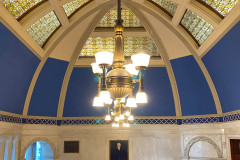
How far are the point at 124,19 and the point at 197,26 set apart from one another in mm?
2009

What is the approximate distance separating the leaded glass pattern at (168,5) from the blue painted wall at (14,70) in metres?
3.27

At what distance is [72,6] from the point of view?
5.98 metres

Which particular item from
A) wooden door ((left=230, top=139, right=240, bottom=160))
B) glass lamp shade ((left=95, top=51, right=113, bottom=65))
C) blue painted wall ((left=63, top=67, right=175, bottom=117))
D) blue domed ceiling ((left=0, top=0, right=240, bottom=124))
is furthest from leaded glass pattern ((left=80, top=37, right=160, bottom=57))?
glass lamp shade ((left=95, top=51, right=113, bottom=65))

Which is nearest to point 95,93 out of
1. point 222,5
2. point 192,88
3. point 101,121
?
Answer: point 101,121

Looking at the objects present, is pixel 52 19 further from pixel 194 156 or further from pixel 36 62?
pixel 194 156

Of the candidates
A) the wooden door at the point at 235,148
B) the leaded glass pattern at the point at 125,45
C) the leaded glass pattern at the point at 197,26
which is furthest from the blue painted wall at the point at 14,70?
the wooden door at the point at 235,148

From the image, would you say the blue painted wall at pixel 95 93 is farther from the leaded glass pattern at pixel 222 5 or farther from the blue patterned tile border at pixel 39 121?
the leaded glass pattern at pixel 222 5

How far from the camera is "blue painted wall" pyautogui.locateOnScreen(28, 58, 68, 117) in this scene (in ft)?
23.5

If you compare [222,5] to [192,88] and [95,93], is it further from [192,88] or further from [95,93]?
[95,93]

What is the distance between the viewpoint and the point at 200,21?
5.82 metres

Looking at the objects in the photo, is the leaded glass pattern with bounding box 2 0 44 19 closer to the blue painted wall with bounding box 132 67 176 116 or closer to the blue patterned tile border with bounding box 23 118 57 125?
the blue patterned tile border with bounding box 23 118 57 125

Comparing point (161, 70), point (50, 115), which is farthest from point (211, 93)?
point (50, 115)

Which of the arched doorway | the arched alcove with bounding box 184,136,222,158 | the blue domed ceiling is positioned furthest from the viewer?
the arched doorway

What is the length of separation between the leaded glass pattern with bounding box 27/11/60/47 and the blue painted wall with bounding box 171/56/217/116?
11.4 ft
